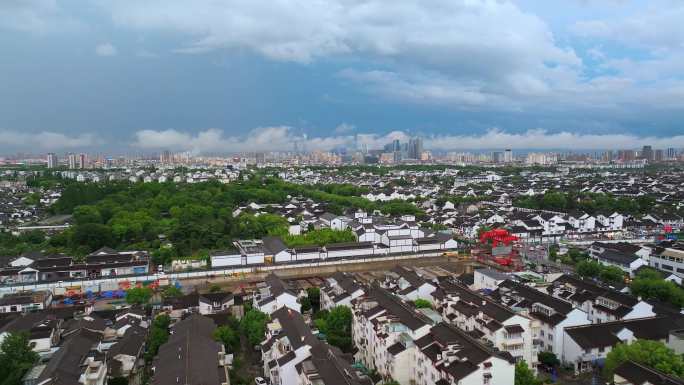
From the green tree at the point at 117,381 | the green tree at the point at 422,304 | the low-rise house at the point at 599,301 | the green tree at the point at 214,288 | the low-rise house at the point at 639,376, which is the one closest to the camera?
the low-rise house at the point at 639,376

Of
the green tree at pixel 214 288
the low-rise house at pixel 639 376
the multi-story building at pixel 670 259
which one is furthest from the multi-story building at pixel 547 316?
the green tree at pixel 214 288

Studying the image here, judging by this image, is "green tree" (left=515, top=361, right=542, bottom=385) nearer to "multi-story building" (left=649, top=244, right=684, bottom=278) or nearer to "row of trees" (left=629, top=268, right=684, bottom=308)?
"row of trees" (left=629, top=268, right=684, bottom=308)

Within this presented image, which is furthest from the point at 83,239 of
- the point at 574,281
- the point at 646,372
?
the point at 646,372

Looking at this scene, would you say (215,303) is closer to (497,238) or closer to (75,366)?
(75,366)

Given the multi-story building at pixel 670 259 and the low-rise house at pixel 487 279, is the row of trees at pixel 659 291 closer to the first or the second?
the multi-story building at pixel 670 259

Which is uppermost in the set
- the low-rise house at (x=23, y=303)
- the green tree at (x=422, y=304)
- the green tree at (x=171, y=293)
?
the green tree at (x=422, y=304)

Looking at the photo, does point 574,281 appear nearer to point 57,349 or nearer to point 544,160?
point 57,349
